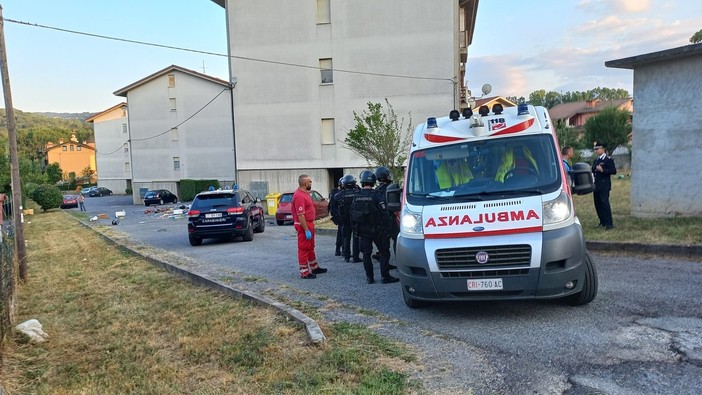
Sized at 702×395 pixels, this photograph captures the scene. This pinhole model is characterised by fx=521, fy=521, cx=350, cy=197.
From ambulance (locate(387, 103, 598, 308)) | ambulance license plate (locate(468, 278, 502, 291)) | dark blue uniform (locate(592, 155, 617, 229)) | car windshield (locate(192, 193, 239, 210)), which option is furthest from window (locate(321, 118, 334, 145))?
ambulance license plate (locate(468, 278, 502, 291))

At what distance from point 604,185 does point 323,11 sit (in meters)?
23.7

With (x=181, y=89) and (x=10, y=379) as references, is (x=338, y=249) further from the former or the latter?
(x=181, y=89)

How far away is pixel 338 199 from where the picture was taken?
32.5 feet

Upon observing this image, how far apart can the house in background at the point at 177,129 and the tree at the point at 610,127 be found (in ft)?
102

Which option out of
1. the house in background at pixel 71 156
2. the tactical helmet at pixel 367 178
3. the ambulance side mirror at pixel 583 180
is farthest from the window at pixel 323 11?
the house in background at pixel 71 156

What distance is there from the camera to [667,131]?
38.0 ft

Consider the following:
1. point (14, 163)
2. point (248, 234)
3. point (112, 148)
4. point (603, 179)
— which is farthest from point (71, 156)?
point (603, 179)

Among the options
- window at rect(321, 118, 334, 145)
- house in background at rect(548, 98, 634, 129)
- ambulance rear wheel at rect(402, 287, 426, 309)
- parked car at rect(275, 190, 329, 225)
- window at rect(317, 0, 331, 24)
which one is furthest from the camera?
house in background at rect(548, 98, 634, 129)

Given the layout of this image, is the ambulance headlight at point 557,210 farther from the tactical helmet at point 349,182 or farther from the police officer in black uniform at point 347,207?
the tactical helmet at point 349,182

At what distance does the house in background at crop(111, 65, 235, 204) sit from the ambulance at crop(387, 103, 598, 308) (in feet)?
136

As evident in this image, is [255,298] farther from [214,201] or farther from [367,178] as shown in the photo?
[214,201]

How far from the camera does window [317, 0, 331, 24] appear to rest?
30.4 meters

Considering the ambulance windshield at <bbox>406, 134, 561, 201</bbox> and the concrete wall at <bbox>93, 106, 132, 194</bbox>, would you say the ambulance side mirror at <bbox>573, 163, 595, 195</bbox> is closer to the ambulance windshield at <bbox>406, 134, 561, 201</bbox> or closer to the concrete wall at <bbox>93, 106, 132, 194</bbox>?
the ambulance windshield at <bbox>406, 134, 561, 201</bbox>

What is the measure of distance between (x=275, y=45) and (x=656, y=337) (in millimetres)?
29234
